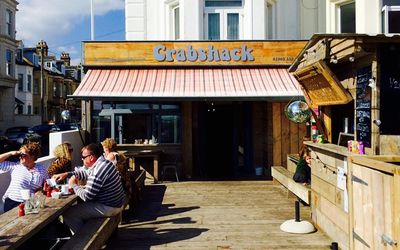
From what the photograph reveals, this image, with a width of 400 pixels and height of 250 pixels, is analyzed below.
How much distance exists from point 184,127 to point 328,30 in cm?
573

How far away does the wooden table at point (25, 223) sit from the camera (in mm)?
3895

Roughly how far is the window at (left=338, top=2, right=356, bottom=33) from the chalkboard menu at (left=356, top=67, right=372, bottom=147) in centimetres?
774

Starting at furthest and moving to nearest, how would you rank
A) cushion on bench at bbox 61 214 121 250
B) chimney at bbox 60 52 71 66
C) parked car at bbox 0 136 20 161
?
chimney at bbox 60 52 71 66 < parked car at bbox 0 136 20 161 < cushion on bench at bbox 61 214 121 250

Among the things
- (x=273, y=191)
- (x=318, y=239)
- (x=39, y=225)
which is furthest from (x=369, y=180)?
(x=273, y=191)

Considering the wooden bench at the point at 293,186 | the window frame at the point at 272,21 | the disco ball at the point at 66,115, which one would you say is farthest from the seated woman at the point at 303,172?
the disco ball at the point at 66,115

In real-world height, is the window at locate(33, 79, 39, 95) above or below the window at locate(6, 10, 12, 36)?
below

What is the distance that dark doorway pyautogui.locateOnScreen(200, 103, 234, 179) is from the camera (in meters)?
14.1

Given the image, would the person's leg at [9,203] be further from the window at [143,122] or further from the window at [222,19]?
the window at [222,19]

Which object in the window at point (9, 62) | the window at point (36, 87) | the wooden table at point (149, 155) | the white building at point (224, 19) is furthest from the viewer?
the window at point (36, 87)

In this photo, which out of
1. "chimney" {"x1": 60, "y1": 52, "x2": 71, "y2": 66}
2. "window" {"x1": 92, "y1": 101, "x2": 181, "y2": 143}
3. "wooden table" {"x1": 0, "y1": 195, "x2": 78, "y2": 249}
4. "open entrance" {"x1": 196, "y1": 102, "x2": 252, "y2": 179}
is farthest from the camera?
"chimney" {"x1": 60, "y1": 52, "x2": 71, "y2": 66}

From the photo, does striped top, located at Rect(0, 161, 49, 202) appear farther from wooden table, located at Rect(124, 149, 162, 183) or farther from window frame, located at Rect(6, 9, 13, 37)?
window frame, located at Rect(6, 9, 13, 37)

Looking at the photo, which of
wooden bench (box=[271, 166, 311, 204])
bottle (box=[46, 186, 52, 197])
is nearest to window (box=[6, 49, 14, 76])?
wooden bench (box=[271, 166, 311, 204])

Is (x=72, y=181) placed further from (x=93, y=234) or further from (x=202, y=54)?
(x=202, y=54)

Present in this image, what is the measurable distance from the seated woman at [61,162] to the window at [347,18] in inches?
383
